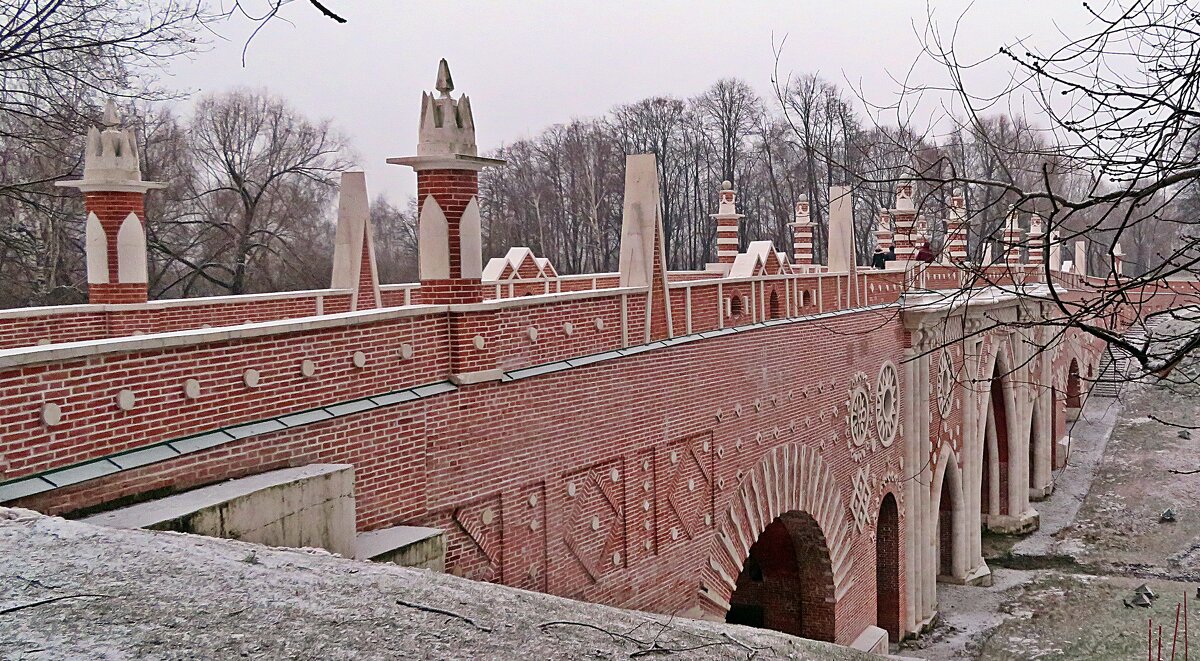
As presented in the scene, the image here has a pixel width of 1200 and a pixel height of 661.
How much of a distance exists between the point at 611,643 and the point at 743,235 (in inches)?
1648

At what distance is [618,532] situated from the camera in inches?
407

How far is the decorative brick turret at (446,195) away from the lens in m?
8.37

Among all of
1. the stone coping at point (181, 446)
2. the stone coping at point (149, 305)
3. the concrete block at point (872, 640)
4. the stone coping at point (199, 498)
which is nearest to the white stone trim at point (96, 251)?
the stone coping at point (149, 305)

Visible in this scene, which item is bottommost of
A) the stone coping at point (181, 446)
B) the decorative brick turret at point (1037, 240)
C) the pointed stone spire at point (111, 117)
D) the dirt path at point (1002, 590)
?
the dirt path at point (1002, 590)

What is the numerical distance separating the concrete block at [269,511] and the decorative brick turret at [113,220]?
20.3ft

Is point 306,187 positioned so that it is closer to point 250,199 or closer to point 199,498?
point 250,199

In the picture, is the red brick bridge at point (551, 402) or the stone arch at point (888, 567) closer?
the red brick bridge at point (551, 402)

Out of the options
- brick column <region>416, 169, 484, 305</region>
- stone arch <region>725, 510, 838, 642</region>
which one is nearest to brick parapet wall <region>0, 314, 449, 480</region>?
brick column <region>416, 169, 484, 305</region>

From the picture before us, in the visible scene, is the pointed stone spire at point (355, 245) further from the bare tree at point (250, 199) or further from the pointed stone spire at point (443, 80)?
the bare tree at point (250, 199)

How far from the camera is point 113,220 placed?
39.5ft

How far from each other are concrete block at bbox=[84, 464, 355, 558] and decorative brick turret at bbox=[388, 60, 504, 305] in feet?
6.81

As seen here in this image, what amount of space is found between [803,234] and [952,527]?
30.4 ft

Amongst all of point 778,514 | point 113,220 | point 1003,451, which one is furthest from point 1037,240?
point 1003,451

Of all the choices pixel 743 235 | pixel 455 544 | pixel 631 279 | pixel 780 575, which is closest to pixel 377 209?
pixel 743 235
